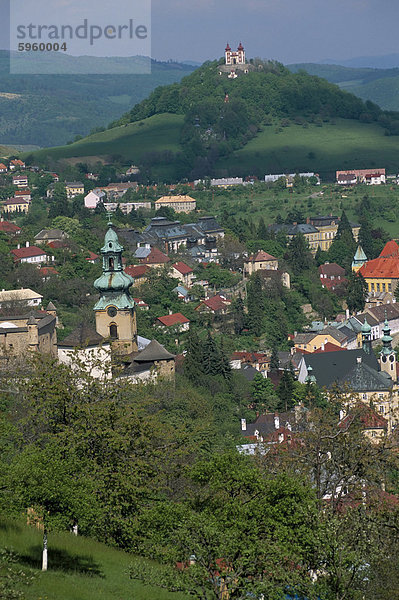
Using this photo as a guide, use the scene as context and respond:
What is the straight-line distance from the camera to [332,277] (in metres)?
116

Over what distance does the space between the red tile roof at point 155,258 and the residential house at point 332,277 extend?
48.6 feet

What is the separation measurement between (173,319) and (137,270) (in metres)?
13.4

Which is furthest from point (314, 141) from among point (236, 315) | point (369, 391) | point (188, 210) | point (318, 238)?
point (369, 391)

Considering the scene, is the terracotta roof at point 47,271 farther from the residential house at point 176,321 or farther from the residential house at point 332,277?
the residential house at point 332,277

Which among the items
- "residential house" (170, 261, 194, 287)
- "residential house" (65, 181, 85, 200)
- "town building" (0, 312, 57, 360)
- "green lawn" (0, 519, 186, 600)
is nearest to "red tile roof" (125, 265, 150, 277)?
"residential house" (170, 261, 194, 287)

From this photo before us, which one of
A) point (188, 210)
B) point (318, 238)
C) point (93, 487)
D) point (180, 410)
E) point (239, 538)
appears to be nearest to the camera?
point (239, 538)

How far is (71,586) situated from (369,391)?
5203 cm

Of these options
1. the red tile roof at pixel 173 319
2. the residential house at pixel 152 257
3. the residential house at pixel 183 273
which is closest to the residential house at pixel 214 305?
the red tile roof at pixel 173 319

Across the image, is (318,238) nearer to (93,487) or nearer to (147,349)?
(147,349)

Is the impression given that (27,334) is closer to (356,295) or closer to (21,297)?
(21,297)

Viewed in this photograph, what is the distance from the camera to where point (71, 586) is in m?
24.3

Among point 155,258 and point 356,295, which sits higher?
point 155,258

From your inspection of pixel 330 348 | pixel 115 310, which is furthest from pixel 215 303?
pixel 115 310

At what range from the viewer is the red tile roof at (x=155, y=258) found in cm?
10962
